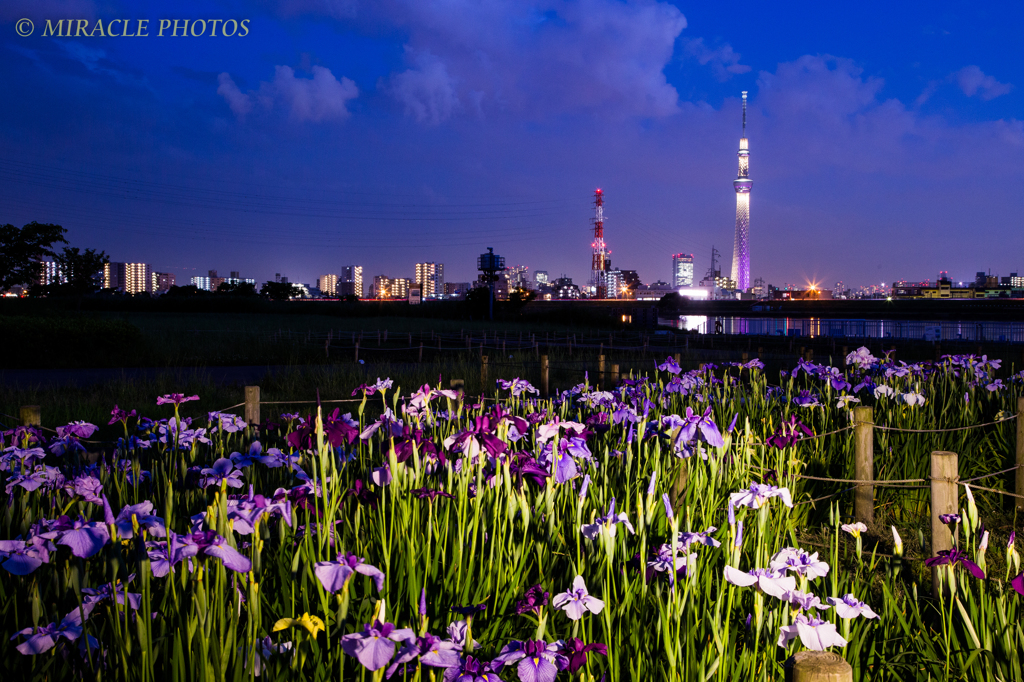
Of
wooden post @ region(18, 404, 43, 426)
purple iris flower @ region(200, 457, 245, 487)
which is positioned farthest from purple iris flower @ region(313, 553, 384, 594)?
wooden post @ region(18, 404, 43, 426)

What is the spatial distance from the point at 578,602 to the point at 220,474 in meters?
1.54

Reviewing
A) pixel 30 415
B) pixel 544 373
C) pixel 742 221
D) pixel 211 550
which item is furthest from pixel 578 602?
pixel 742 221

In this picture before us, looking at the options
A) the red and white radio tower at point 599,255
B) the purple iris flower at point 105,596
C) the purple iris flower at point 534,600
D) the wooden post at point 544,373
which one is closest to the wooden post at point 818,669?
the purple iris flower at point 534,600

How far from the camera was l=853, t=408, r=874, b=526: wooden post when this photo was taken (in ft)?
13.3

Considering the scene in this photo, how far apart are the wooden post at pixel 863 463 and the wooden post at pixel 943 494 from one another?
39.9 inches

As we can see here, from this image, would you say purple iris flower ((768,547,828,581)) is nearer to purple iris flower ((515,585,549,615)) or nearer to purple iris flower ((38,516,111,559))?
purple iris flower ((515,585,549,615))

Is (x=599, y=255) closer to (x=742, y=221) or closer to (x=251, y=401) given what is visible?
(x=742, y=221)

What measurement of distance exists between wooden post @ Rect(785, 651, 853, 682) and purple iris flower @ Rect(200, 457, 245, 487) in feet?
6.35

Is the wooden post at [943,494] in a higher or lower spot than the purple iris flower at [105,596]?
lower

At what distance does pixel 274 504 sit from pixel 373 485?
625 millimetres

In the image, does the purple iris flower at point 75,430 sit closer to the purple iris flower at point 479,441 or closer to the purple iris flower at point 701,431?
the purple iris flower at point 479,441

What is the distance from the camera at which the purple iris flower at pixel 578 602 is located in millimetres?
1470

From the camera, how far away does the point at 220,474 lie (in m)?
2.45

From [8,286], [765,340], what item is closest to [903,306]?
[765,340]
